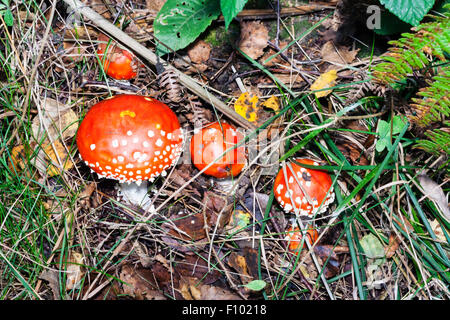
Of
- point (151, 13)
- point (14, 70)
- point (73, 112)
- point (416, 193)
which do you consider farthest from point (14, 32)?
point (416, 193)

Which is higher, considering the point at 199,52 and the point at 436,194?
the point at 199,52

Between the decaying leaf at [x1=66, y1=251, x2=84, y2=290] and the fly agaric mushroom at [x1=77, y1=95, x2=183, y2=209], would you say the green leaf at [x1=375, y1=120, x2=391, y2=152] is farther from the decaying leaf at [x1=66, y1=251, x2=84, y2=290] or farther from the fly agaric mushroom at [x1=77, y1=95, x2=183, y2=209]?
the decaying leaf at [x1=66, y1=251, x2=84, y2=290]

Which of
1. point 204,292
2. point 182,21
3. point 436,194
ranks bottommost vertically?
point 204,292

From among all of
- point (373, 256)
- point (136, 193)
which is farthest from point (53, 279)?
point (373, 256)

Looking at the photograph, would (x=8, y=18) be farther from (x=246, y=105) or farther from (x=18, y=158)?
(x=246, y=105)

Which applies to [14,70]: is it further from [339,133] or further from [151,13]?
[339,133]
